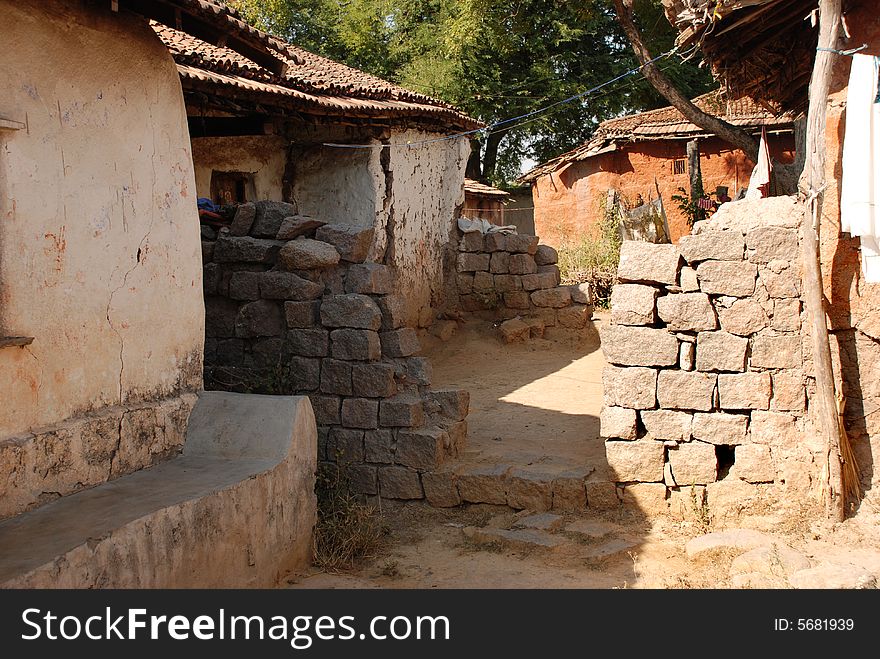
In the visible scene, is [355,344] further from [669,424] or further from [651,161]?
[651,161]

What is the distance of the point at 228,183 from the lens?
34.2ft

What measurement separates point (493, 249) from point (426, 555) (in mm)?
7693

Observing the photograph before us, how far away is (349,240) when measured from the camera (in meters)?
6.95

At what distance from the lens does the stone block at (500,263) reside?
1308 cm

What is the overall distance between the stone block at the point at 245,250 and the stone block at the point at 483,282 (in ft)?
20.7

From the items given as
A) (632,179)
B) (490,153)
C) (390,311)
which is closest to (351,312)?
(390,311)

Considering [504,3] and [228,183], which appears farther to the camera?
[504,3]

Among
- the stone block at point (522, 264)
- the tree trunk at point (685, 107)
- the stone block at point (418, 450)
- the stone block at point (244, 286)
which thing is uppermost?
the tree trunk at point (685, 107)

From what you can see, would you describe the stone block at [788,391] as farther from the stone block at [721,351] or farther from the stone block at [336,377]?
the stone block at [336,377]

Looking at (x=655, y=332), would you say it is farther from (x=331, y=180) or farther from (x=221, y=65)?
(x=331, y=180)

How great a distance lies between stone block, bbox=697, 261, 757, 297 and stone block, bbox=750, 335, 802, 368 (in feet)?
1.17

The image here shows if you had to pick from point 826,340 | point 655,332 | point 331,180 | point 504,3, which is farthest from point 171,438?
point 504,3

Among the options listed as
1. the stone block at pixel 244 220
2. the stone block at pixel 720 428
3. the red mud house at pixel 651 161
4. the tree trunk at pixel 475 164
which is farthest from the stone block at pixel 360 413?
the tree trunk at pixel 475 164

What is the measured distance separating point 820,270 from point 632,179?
39.2ft
